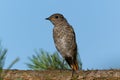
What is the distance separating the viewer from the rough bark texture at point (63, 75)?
15.0 ft

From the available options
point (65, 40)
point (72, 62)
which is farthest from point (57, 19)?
point (72, 62)

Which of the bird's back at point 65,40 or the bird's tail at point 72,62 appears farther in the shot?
the bird's back at point 65,40

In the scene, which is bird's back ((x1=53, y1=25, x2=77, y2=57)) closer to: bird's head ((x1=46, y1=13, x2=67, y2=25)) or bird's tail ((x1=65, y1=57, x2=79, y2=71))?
bird's tail ((x1=65, y1=57, x2=79, y2=71))

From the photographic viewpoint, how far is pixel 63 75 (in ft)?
15.3

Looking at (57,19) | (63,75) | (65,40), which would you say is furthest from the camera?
(57,19)

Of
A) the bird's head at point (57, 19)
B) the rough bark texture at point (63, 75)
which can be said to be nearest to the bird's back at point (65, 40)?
the bird's head at point (57, 19)

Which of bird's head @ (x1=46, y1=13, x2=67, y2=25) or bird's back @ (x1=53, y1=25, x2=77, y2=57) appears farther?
bird's head @ (x1=46, y1=13, x2=67, y2=25)

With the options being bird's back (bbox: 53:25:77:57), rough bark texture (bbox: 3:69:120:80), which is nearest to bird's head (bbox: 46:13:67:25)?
bird's back (bbox: 53:25:77:57)

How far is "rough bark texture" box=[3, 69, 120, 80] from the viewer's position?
4586 mm

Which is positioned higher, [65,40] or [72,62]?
[65,40]

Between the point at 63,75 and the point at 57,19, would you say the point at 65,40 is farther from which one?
the point at 63,75

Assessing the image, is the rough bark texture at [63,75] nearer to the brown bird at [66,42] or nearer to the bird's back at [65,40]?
the brown bird at [66,42]

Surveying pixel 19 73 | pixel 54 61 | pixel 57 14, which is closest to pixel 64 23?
pixel 57 14

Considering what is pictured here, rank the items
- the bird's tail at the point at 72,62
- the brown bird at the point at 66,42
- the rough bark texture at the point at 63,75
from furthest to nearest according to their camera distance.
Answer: the brown bird at the point at 66,42, the bird's tail at the point at 72,62, the rough bark texture at the point at 63,75
